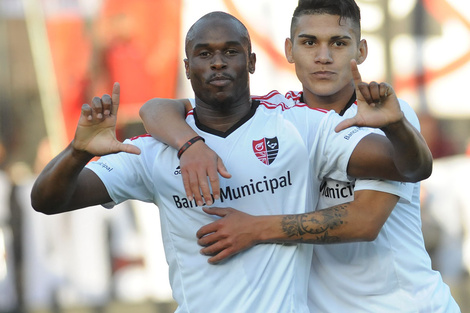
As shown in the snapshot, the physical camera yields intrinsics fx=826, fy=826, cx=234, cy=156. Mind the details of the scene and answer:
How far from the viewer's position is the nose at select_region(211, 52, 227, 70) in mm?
3562

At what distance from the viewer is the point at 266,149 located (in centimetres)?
363

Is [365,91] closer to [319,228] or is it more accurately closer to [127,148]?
[319,228]

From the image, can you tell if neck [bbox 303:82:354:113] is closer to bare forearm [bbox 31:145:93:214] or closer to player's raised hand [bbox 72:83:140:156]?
player's raised hand [bbox 72:83:140:156]

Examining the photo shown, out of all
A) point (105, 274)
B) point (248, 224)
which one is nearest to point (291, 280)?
point (248, 224)

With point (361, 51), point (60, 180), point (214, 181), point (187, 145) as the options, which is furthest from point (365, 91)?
point (60, 180)

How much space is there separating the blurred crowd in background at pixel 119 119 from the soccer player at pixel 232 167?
5.33 metres

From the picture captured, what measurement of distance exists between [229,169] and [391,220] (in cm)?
89

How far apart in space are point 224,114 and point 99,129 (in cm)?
62

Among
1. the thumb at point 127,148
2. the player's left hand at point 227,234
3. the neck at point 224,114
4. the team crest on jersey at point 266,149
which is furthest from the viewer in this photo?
the neck at point 224,114

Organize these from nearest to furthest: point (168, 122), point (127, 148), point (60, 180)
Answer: point (127, 148) → point (60, 180) → point (168, 122)

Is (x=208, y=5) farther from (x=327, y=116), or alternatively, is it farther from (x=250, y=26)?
(x=327, y=116)

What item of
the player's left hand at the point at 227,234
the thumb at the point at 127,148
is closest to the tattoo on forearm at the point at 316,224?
the player's left hand at the point at 227,234

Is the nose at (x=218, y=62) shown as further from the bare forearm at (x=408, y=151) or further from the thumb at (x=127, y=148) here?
the bare forearm at (x=408, y=151)

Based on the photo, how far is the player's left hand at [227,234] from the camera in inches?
138
